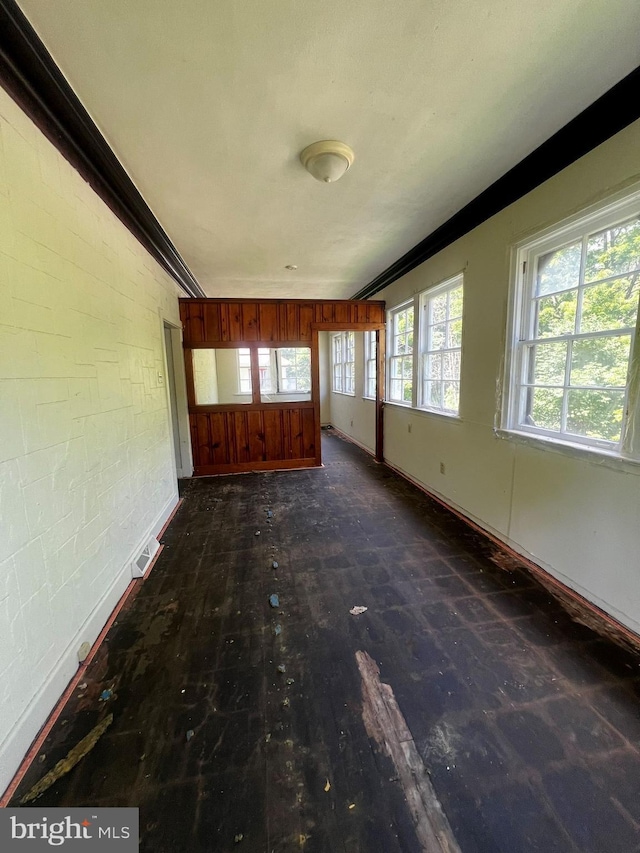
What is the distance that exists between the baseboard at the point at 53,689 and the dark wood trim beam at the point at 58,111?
2.45m

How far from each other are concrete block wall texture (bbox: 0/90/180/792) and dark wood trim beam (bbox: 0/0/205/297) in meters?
0.07

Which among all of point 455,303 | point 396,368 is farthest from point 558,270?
point 396,368

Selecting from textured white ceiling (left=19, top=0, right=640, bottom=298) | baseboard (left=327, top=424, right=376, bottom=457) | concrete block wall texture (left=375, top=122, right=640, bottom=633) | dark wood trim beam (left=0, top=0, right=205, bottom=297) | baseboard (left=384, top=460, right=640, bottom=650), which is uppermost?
textured white ceiling (left=19, top=0, right=640, bottom=298)

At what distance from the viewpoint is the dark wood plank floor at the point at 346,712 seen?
1049 mm

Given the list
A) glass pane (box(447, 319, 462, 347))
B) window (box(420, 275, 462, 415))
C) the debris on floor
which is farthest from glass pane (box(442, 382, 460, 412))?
the debris on floor

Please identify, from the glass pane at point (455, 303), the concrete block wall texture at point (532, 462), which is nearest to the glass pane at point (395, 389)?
the concrete block wall texture at point (532, 462)

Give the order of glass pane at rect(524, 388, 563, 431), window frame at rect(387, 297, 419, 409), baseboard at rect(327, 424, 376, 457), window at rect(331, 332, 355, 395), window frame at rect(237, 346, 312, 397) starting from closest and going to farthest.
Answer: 1. glass pane at rect(524, 388, 563, 431)
2. window frame at rect(387, 297, 419, 409)
3. window frame at rect(237, 346, 312, 397)
4. baseboard at rect(327, 424, 376, 457)
5. window at rect(331, 332, 355, 395)

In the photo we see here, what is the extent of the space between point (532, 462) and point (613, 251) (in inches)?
52.7

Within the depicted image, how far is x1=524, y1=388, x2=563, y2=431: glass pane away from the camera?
222 centimetres

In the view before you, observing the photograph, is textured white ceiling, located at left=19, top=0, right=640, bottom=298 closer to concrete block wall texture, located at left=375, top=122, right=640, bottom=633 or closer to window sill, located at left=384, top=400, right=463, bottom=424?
concrete block wall texture, located at left=375, top=122, right=640, bottom=633

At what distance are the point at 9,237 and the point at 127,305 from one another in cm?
130

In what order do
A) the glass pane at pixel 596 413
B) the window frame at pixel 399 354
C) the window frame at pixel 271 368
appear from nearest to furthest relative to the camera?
the glass pane at pixel 596 413, the window frame at pixel 399 354, the window frame at pixel 271 368

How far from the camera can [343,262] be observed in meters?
4.07

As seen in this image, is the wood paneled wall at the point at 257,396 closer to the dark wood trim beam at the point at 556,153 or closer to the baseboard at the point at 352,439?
the baseboard at the point at 352,439
